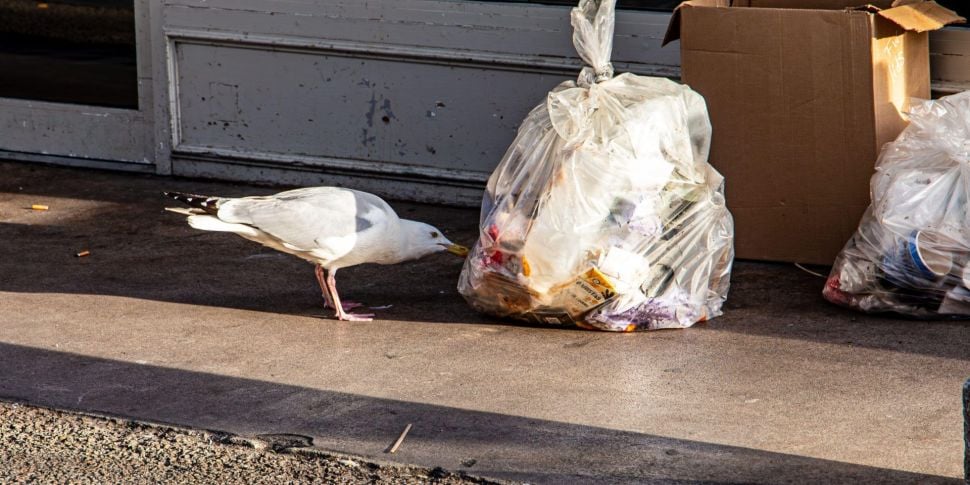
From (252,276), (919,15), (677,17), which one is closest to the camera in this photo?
(919,15)

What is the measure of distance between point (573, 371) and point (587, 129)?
82 cm

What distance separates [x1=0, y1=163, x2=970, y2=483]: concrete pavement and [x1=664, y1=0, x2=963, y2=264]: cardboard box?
0.22m

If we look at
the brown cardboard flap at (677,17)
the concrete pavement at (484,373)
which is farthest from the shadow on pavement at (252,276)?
the brown cardboard flap at (677,17)

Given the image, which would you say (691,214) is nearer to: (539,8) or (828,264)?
(828,264)

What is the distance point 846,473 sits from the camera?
3014mm

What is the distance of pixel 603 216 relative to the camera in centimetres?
398

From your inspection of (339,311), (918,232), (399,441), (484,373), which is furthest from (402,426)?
(918,232)

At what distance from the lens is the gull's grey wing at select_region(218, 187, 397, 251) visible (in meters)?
4.12

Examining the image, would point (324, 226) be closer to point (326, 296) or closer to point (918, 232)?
point (326, 296)

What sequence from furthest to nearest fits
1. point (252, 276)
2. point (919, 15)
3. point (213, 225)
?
point (252, 276), point (919, 15), point (213, 225)

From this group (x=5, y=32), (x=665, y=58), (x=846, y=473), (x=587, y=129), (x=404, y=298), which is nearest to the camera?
(x=846, y=473)

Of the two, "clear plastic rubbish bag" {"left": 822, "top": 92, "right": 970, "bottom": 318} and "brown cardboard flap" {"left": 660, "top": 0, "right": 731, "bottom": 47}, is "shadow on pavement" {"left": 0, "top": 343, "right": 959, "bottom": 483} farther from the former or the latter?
"brown cardboard flap" {"left": 660, "top": 0, "right": 731, "bottom": 47}

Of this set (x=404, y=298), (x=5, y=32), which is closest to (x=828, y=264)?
(x=404, y=298)

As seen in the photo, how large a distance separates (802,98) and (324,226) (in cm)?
178
